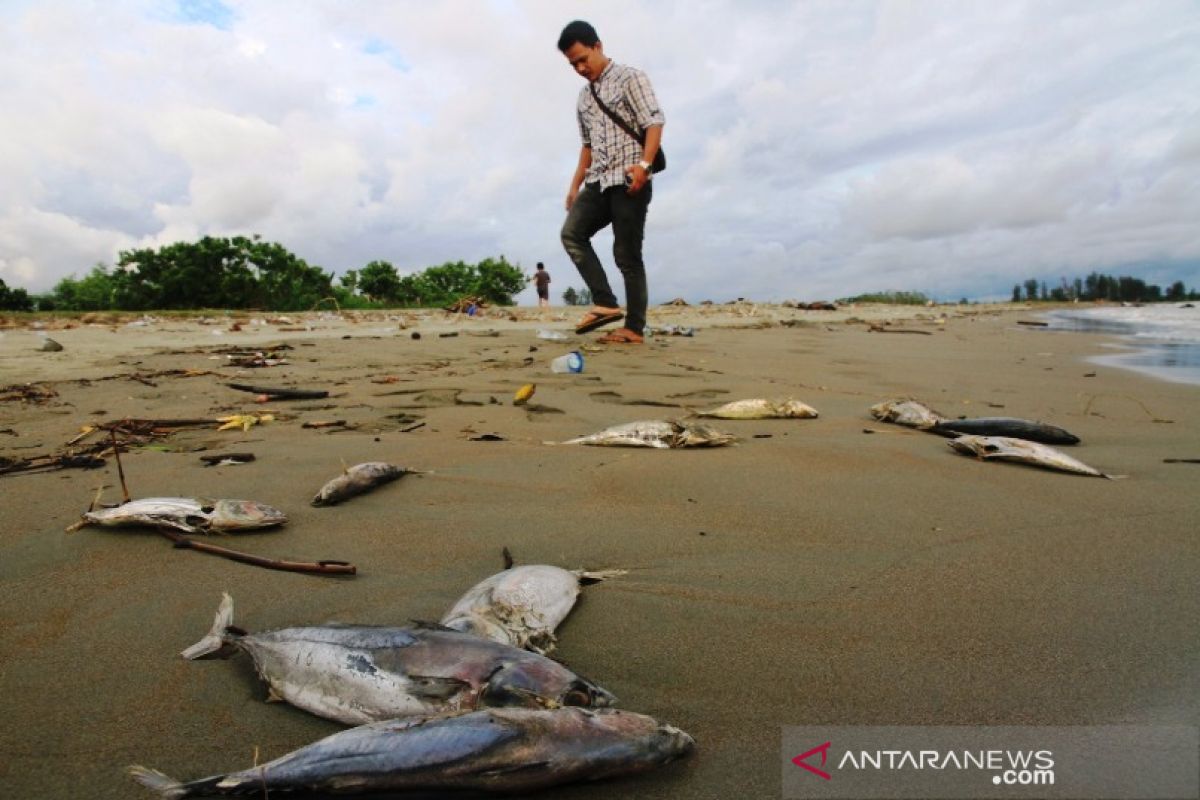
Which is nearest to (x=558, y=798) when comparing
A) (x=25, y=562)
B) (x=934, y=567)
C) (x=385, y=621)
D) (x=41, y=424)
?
(x=385, y=621)

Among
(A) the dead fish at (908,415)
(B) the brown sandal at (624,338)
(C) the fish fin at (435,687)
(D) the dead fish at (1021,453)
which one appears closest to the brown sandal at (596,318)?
(B) the brown sandal at (624,338)

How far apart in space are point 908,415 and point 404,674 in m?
3.18

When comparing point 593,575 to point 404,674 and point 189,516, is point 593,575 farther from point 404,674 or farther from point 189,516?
point 189,516

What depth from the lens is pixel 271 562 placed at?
1.75 m

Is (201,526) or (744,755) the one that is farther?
(201,526)

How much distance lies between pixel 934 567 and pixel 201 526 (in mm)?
2000

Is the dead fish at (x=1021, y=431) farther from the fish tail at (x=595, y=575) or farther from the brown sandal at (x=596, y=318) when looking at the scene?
the brown sandal at (x=596, y=318)

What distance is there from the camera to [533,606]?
148cm

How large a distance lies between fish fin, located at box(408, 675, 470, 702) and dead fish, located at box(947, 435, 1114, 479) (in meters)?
2.56

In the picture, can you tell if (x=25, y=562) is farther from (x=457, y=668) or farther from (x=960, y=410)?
(x=960, y=410)

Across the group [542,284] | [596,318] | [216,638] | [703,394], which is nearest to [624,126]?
[596,318]

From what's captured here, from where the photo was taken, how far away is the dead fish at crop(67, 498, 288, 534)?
76.4 inches

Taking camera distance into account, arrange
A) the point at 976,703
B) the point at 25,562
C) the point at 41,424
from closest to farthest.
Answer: the point at 976,703, the point at 25,562, the point at 41,424

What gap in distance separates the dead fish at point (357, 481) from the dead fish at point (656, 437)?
832mm
